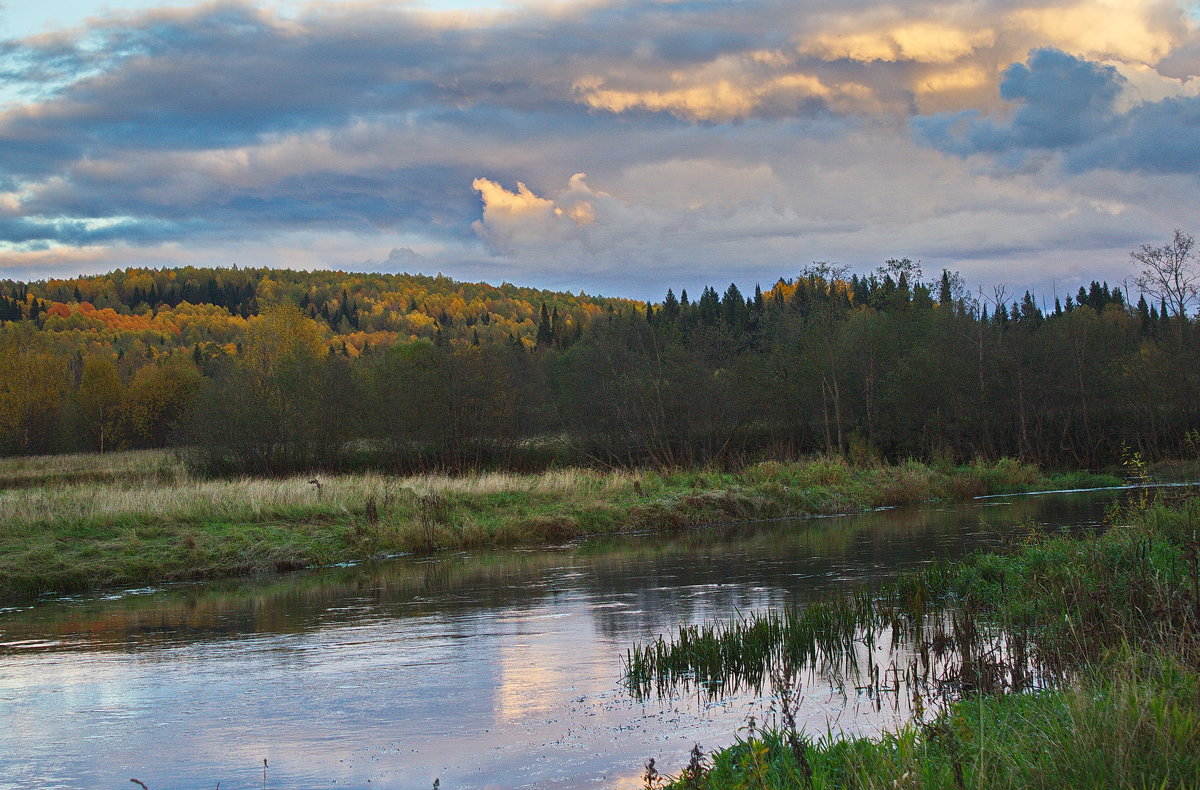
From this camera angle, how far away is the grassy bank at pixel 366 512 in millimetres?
23453

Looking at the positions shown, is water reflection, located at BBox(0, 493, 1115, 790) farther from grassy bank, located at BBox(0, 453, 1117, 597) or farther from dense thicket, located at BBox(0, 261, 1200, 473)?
dense thicket, located at BBox(0, 261, 1200, 473)

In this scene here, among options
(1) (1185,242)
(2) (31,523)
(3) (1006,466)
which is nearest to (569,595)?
(2) (31,523)

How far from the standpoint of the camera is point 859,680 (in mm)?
10844

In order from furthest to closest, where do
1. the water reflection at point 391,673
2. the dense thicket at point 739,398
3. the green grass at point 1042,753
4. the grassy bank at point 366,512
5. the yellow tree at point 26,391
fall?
the yellow tree at point 26,391 < the dense thicket at point 739,398 < the grassy bank at point 366,512 < the water reflection at point 391,673 < the green grass at point 1042,753

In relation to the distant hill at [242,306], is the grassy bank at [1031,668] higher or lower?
lower

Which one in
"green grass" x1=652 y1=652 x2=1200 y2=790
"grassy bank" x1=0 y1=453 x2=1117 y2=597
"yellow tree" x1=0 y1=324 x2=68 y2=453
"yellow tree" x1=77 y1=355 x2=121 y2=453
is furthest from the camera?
"yellow tree" x1=77 y1=355 x2=121 y2=453

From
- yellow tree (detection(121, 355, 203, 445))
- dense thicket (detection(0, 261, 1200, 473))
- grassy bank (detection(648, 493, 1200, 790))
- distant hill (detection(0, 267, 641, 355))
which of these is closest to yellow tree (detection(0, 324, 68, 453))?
yellow tree (detection(121, 355, 203, 445))

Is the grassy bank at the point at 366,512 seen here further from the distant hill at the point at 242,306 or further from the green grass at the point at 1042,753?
the distant hill at the point at 242,306

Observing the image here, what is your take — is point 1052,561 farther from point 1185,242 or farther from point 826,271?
point 826,271

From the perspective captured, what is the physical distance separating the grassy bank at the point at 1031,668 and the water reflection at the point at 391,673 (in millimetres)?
1258

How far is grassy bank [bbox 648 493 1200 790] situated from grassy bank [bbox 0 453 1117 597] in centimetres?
1546

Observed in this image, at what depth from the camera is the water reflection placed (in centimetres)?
887

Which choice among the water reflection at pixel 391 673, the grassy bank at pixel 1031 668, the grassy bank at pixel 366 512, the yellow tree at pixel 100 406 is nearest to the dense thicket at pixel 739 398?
the grassy bank at pixel 366 512

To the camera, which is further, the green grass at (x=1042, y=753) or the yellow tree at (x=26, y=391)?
the yellow tree at (x=26, y=391)
